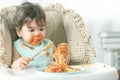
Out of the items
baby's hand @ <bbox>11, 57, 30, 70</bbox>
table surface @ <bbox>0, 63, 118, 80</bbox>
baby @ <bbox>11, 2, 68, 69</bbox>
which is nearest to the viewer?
table surface @ <bbox>0, 63, 118, 80</bbox>

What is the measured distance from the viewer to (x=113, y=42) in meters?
1.44

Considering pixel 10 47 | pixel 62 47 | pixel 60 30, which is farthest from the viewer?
pixel 60 30

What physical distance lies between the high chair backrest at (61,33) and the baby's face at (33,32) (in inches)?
2.6

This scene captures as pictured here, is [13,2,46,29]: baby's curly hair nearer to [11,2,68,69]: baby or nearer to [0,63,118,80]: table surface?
[11,2,68,69]: baby

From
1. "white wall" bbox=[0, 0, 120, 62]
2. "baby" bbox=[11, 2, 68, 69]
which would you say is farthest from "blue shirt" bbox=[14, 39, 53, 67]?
"white wall" bbox=[0, 0, 120, 62]

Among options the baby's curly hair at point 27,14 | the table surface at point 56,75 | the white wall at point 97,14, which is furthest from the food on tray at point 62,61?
the white wall at point 97,14

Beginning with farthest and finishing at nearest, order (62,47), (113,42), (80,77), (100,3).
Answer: (100,3)
(113,42)
(62,47)
(80,77)

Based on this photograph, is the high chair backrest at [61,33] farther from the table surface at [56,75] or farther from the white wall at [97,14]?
the white wall at [97,14]

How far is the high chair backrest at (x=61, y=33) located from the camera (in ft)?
3.90

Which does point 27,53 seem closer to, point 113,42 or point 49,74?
point 49,74

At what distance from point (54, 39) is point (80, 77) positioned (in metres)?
0.40

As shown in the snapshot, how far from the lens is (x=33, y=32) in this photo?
1183 millimetres

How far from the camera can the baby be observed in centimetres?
118

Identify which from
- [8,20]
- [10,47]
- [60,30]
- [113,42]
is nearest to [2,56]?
[10,47]
